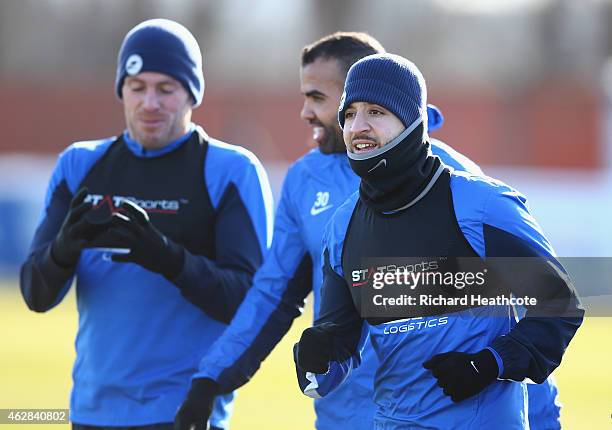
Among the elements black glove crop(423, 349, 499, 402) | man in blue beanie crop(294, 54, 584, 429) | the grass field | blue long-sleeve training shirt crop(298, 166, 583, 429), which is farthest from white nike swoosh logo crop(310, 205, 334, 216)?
the grass field

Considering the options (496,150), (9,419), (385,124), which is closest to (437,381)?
(385,124)

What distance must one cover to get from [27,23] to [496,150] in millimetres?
19171

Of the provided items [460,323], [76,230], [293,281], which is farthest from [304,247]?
[460,323]

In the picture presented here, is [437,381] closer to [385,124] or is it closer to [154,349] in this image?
[385,124]

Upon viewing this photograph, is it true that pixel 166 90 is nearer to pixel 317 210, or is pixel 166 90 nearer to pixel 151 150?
pixel 151 150

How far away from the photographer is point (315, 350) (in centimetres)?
342

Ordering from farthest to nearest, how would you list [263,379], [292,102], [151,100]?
[292,102], [263,379], [151,100]

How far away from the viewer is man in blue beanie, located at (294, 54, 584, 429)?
3289 millimetres

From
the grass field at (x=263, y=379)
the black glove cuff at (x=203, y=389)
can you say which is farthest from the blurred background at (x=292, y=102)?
the black glove cuff at (x=203, y=389)

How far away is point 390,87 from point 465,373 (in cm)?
93

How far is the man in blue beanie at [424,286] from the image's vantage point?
3289 mm

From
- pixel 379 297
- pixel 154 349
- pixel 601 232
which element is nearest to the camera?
pixel 379 297

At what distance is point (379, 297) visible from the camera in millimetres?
3527

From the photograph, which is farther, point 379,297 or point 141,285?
point 141,285
